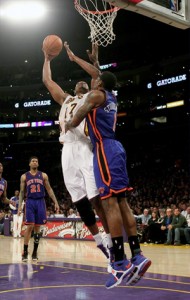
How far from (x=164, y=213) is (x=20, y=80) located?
26197mm

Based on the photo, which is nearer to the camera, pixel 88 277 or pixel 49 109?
pixel 88 277

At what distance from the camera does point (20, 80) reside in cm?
3738

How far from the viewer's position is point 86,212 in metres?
5.55

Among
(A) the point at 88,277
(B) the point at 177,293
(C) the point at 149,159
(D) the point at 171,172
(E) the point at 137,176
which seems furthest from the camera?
(C) the point at 149,159

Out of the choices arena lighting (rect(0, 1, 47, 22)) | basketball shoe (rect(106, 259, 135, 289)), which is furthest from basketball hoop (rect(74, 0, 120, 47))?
arena lighting (rect(0, 1, 47, 22))

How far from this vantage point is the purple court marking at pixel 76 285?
16.5 feet

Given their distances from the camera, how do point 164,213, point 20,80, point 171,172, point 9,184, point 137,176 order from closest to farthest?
1. point 164,213
2. point 171,172
3. point 137,176
4. point 9,184
5. point 20,80

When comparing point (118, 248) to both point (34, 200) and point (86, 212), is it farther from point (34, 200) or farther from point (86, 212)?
point (34, 200)

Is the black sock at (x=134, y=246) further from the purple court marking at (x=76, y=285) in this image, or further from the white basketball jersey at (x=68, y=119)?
the white basketball jersey at (x=68, y=119)

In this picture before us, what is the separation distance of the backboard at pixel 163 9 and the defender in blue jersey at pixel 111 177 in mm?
1364

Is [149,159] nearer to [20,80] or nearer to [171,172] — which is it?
[171,172]

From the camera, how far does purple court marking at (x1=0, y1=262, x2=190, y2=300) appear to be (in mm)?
5016

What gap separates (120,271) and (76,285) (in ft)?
5.55

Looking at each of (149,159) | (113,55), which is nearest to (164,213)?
(149,159)
